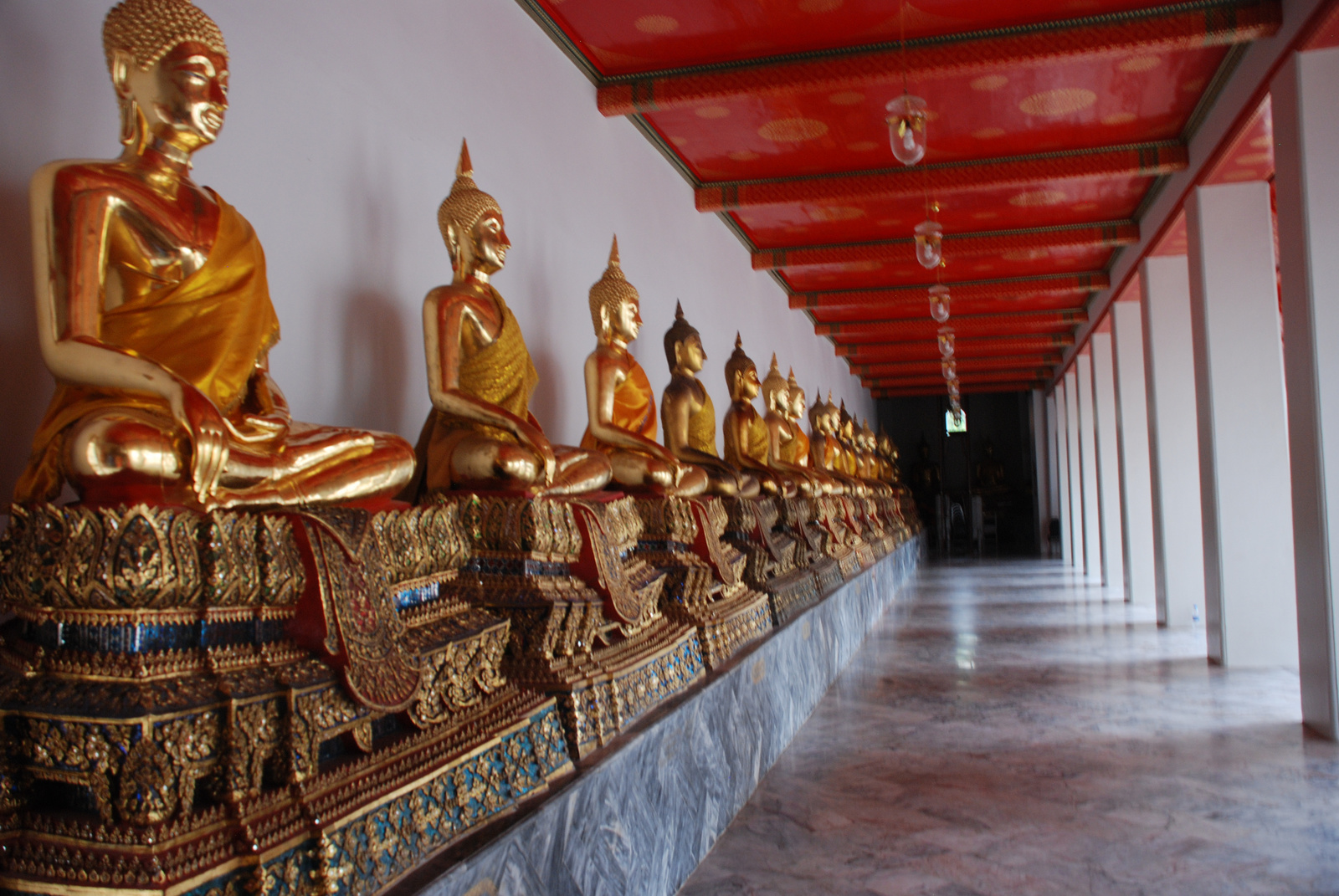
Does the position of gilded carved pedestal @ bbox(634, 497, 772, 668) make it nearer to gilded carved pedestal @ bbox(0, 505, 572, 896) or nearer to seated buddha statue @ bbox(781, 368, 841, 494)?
gilded carved pedestal @ bbox(0, 505, 572, 896)

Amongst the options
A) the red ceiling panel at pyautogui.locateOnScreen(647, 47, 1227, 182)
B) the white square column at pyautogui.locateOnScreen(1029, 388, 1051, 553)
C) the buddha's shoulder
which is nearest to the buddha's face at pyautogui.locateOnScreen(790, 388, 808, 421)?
the red ceiling panel at pyautogui.locateOnScreen(647, 47, 1227, 182)

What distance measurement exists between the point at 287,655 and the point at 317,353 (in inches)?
64.7

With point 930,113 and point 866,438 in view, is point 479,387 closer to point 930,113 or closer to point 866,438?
point 930,113

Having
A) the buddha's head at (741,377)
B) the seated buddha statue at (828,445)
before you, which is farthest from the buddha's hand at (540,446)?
the seated buddha statue at (828,445)

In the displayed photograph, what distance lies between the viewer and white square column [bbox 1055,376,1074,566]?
14906 mm

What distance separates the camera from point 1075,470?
14.1 metres

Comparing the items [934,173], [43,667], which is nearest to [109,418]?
[43,667]

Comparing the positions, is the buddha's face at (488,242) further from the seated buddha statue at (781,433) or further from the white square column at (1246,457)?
the white square column at (1246,457)

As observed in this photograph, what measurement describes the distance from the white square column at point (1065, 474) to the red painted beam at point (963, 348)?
4.68 feet

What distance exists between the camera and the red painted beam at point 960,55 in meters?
4.61

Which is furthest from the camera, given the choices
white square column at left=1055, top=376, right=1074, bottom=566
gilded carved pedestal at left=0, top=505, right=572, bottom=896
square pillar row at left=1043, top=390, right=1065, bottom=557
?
square pillar row at left=1043, top=390, right=1065, bottom=557

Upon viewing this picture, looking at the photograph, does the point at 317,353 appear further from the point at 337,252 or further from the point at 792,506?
the point at 792,506

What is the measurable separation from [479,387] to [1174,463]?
6422 mm

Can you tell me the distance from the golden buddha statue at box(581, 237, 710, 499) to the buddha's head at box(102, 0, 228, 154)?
2113mm
